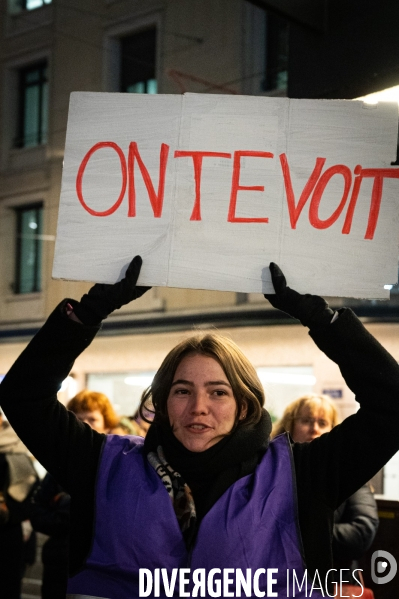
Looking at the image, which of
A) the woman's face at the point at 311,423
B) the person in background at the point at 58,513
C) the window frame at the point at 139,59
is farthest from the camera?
the window frame at the point at 139,59

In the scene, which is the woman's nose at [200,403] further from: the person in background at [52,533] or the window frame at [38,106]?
the window frame at [38,106]

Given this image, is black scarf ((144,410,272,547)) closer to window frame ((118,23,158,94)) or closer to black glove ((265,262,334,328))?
black glove ((265,262,334,328))

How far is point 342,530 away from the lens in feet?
12.9

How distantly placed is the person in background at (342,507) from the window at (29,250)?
12.2m

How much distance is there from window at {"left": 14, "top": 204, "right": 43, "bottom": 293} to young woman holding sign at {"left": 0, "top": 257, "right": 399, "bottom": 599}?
46.3 feet

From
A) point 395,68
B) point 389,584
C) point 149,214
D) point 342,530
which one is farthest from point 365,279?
point 389,584

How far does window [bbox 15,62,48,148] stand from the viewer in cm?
1672

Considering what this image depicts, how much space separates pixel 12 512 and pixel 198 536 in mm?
3406

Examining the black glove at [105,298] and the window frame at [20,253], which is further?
the window frame at [20,253]

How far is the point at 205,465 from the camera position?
7.09 feet

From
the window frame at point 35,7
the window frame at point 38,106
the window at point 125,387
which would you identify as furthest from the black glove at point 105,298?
the window frame at point 35,7

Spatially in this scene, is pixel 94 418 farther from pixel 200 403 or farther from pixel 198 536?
pixel 198 536

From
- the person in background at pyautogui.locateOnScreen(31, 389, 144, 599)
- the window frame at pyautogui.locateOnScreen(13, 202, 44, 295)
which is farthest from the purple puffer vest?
the window frame at pyautogui.locateOnScreen(13, 202, 44, 295)

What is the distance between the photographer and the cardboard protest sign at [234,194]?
2.28 meters
